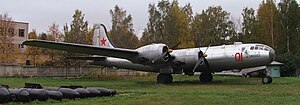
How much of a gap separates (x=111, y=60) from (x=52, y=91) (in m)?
18.5

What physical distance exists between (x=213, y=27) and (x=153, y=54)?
41761mm

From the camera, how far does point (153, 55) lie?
84.4 ft

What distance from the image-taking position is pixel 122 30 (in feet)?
223

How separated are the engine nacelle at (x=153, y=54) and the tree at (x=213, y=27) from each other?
38621 mm

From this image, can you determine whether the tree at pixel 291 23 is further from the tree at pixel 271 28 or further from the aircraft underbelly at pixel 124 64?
the aircraft underbelly at pixel 124 64

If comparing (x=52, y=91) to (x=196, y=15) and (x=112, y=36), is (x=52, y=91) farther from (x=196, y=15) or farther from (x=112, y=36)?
(x=196, y=15)

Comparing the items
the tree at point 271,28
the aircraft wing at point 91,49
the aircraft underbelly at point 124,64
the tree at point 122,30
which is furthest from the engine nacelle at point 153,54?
the tree at point 122,30

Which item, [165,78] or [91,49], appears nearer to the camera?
[91,49]

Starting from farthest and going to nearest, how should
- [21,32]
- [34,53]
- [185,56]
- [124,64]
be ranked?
[21,32]
[34,53]
[124,64]
[185,56]

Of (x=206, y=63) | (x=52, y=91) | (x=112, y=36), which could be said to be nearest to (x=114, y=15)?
(x=112, y=36)

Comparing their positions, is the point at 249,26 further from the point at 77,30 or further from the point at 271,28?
the point at 77,30

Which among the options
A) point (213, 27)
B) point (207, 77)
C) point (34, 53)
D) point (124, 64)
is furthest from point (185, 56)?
point (213, 27)

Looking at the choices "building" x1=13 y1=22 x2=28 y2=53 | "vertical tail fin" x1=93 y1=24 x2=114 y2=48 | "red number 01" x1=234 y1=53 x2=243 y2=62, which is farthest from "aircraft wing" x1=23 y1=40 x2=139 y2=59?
"building" x1=13 y1=22 x2=28 y2=53

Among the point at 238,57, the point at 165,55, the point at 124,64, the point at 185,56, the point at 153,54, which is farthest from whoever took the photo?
the point at 124,64
